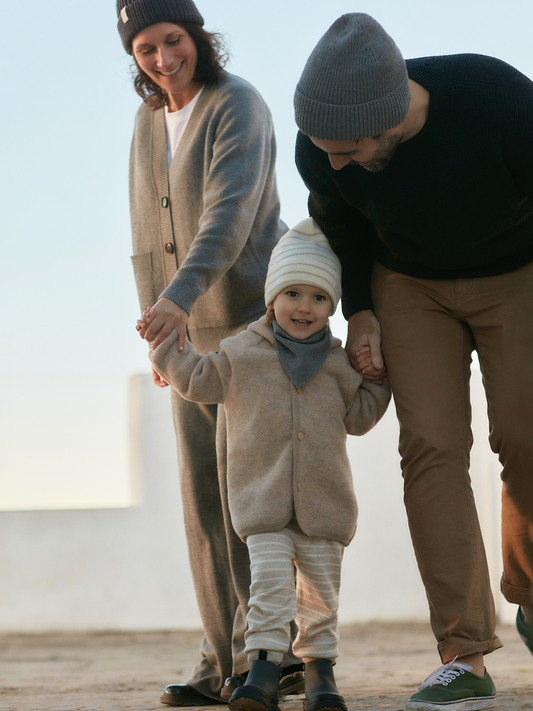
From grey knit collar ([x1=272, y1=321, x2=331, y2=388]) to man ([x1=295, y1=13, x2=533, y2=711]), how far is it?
97mm

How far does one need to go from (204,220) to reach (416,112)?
0.69m

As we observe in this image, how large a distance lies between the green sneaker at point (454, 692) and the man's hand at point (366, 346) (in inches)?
28.6

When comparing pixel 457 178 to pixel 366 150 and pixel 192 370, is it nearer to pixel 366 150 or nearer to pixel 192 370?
pixel 366 150

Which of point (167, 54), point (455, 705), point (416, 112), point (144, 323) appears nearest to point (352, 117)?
point (416, 112)

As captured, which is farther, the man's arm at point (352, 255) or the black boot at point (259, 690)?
the man's arm at point (352, 255)

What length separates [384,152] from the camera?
181cm

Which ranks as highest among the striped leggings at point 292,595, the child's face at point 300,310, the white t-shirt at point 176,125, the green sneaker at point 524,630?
the white t-shirt at point 176,125

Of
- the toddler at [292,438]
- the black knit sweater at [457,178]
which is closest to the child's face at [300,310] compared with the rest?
the toddler at [292,438]

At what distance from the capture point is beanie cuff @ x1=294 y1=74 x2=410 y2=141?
66.4 inches

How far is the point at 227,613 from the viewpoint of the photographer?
2488mm

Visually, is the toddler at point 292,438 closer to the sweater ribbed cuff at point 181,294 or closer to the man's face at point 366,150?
the sweater ribbed cuff at point 181,294

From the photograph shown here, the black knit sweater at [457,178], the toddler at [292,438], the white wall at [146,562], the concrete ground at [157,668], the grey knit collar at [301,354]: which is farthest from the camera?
the white wall at [146,562]

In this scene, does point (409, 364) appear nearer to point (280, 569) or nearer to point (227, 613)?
point (280, 569)

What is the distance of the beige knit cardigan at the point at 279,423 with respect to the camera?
6.60 ft
